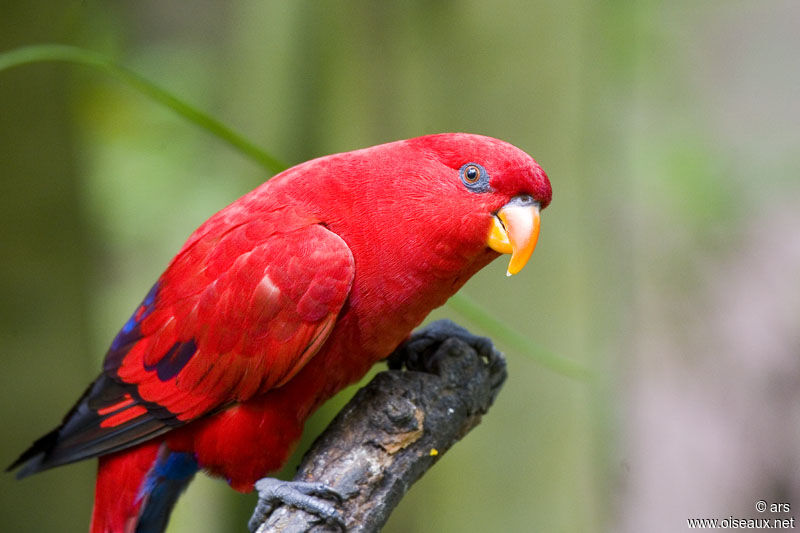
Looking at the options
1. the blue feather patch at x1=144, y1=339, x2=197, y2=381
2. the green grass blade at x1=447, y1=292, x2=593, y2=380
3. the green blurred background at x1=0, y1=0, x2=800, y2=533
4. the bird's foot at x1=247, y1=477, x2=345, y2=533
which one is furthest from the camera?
the green blurred background at x1=0, y1=0, x2=800, y2=533

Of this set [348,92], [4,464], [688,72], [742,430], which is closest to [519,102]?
[348,92]

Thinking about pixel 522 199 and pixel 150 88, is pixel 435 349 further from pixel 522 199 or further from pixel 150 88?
pixel 150 88

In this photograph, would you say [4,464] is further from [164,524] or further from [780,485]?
[780,485]

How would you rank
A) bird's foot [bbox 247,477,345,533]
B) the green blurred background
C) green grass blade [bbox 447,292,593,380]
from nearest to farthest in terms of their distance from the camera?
bird's foot [bbox 247,477,345,533], green grass blade [bbox 447,292,593,380], the green blurred background

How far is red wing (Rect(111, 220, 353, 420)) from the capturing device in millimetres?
1216

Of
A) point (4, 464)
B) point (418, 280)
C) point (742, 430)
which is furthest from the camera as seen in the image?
point (742, 430)

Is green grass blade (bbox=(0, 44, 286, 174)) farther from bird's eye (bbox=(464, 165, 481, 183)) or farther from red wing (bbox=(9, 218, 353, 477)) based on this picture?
bird's eye (bbox=(464, 165, 481, 183))

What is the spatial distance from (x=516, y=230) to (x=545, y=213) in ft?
2.59

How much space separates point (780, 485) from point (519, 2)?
1552mm

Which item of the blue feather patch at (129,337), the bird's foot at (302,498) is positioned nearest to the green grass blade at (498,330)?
the bird's foot at (302,498)

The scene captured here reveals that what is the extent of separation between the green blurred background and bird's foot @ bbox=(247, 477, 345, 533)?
22.5 inches

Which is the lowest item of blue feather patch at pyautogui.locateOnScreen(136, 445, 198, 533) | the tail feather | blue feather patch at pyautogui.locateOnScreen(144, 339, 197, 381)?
blue feather patch at pyautogui.locateOnScreen(136, 445, 198, 533)

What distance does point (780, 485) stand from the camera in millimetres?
2066

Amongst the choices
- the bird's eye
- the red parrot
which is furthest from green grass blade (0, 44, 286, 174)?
the bird's eye
